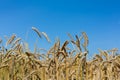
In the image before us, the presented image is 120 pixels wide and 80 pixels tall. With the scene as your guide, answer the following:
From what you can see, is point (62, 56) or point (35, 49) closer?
point (62, 56)

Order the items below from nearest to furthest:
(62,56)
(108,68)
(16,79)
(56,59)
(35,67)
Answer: (56,59) → (62,56) → (35,67) → (108,68) → (16,79)

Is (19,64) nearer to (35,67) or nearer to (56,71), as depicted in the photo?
(35,67)

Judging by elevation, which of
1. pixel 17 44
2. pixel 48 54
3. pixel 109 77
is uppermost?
pixel 17 44

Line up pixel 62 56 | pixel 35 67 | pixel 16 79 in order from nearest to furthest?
pixel 62 56 → pixel 35 67 → pixel 16 79

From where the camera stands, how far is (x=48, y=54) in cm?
325

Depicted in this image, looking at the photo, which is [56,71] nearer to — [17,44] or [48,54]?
[48,54]

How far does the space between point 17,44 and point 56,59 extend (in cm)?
130

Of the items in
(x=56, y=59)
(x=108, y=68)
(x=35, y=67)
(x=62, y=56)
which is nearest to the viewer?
(x=56, y=59)

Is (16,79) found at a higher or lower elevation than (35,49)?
lower

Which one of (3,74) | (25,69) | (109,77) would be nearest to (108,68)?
(109,77)

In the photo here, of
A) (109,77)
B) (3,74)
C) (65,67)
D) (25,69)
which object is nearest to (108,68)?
(109,77)

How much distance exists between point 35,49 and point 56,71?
83cm

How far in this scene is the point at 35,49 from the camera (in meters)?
3.80

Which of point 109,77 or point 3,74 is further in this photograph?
point 3,74
